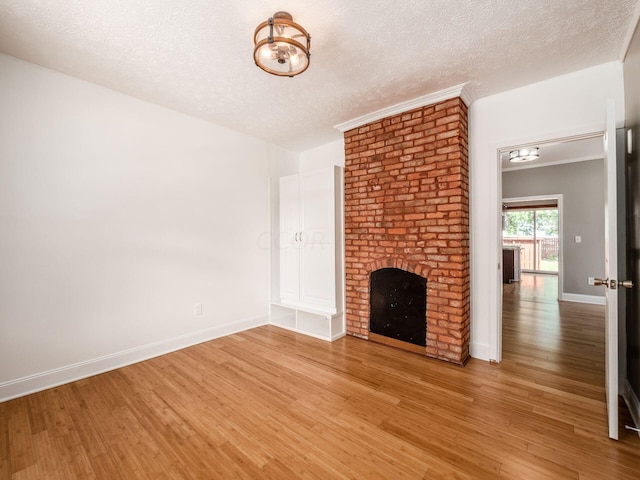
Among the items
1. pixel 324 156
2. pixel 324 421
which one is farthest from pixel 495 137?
pixel 324 421

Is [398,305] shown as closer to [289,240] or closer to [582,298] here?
[289,240]

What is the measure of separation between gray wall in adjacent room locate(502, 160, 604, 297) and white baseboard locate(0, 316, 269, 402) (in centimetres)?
619

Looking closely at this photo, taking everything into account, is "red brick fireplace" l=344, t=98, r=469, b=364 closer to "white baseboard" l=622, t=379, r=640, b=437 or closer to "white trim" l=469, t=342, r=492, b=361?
"white trim" l=469, t=342, r=492, b=361

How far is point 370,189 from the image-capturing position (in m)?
3.26

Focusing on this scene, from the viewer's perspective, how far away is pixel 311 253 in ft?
12.1

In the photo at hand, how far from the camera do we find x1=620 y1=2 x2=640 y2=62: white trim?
174 cm

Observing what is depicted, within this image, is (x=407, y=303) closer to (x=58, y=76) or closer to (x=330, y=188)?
(x=330, y=188)

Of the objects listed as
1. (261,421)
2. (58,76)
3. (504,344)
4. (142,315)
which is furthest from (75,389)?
(504,344)

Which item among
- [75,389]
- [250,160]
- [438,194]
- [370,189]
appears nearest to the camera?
[75,389]

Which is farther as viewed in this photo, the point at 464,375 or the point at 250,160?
the point at 250,160

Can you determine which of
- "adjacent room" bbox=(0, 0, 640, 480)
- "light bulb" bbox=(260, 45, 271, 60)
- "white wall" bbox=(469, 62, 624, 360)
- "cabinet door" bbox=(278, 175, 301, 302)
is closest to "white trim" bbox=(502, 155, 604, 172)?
"adjacent room" bbox=(0, 0, 640, 480)

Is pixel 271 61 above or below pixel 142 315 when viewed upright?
above

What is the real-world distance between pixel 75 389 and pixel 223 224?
207 cm

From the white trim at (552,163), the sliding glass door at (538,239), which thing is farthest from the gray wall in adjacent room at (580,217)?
the sliding glass door at (538,239)
